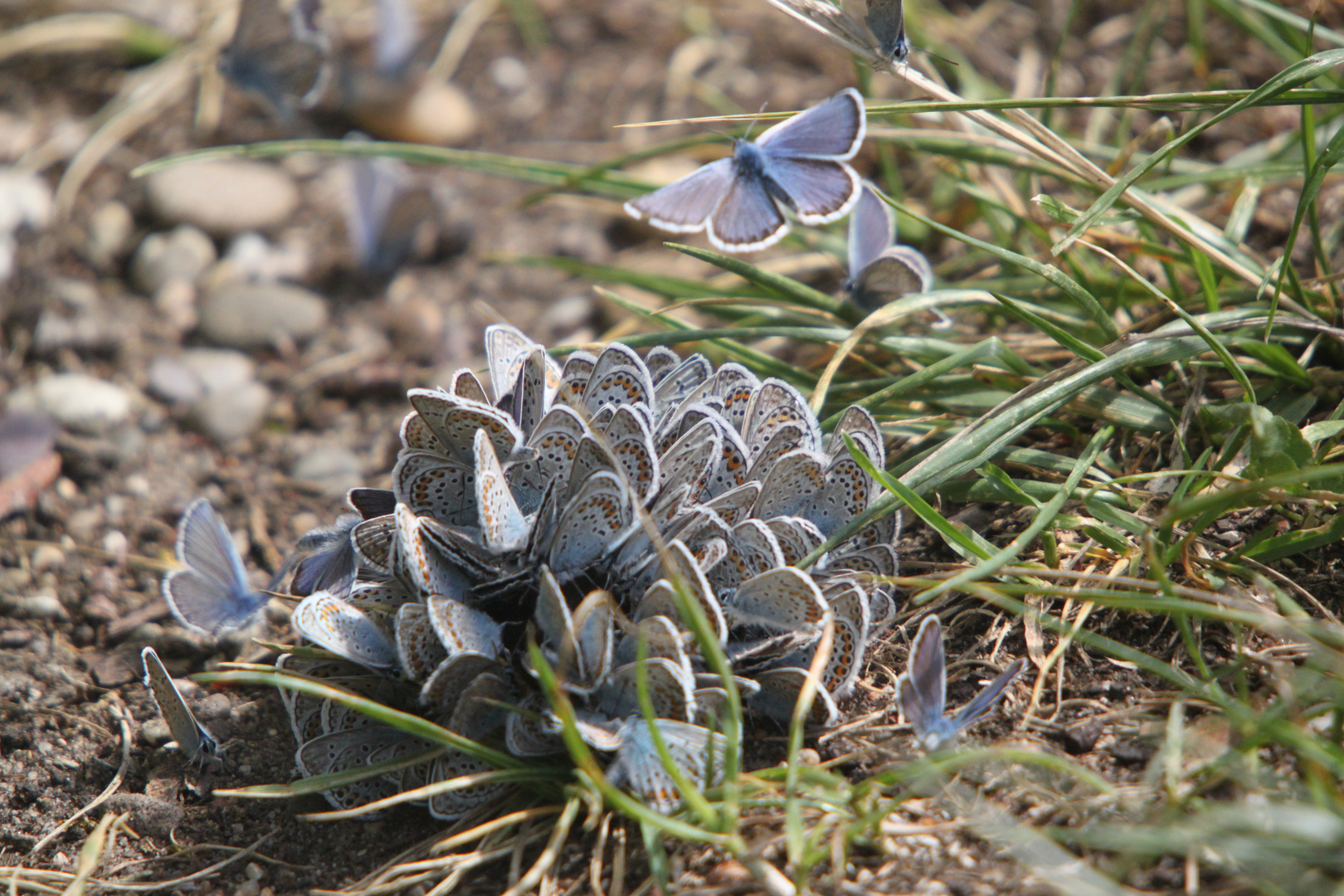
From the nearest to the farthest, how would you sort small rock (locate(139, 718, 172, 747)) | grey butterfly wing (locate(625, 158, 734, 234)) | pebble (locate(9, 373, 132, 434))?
grey butterfly wing (locate(625, 158, 734, 234)) → small rock (locate(139, 718, 172, 747)) → pebble (locate(9, 373, 132, 434))

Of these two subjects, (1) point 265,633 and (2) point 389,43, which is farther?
(2) point 389,43

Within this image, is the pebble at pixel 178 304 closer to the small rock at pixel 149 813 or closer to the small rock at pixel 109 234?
the small rock at pixel 109 234

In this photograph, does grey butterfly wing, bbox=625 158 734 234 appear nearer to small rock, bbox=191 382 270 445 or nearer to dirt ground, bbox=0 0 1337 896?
dirt ground, bbox=0 0 1337 896

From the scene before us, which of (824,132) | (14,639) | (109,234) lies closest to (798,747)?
(824,132)

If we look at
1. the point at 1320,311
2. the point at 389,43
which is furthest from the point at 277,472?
the point at 1320,311

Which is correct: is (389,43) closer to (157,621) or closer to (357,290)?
(357,290)

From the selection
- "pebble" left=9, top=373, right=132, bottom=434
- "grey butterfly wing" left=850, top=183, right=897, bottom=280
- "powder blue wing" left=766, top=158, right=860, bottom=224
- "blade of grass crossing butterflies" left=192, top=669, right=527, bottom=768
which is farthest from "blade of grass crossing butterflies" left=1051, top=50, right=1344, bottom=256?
"pebble" left=9, top=373, right=132, bottom=434
